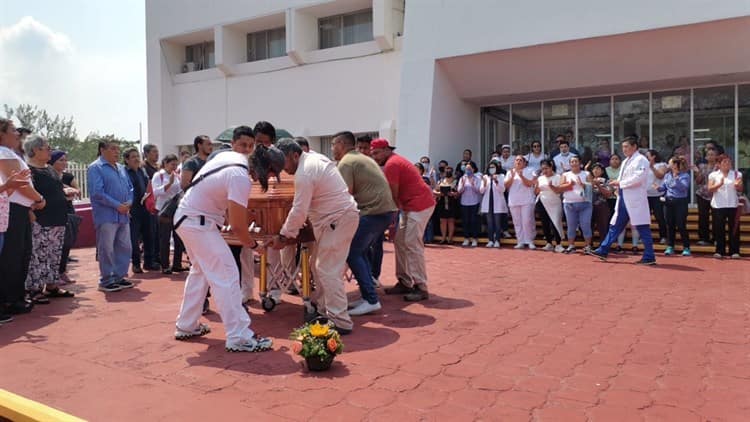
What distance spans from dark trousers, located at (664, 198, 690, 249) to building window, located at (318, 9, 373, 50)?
9437 millimetres

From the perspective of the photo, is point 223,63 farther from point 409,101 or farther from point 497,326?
point 497,326

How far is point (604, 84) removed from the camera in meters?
13.1

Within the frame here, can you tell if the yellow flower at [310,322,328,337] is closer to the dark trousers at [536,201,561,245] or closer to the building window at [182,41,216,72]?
the dark trousers at [536,201,561,245]

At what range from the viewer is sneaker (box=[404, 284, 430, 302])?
21.0ft

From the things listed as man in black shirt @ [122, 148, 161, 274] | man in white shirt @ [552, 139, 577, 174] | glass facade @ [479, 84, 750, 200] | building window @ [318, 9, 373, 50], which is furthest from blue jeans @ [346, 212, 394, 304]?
building window @ [318, 9, 373, 50]

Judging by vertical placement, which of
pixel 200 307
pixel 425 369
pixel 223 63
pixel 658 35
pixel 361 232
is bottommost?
pixel 425 369

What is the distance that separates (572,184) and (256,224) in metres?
6.52

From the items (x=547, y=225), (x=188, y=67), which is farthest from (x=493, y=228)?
(x=188, y=67)

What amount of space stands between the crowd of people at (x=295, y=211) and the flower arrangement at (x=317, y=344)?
61 cm

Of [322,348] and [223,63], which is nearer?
[322,348]

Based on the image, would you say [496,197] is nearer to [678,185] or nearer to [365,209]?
[678,185]

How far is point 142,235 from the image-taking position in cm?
874

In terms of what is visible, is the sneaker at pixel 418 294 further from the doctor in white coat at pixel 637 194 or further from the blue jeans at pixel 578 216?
the blue jeans at pixel 578 216

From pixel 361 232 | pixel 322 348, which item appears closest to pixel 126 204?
pixel 361 232
